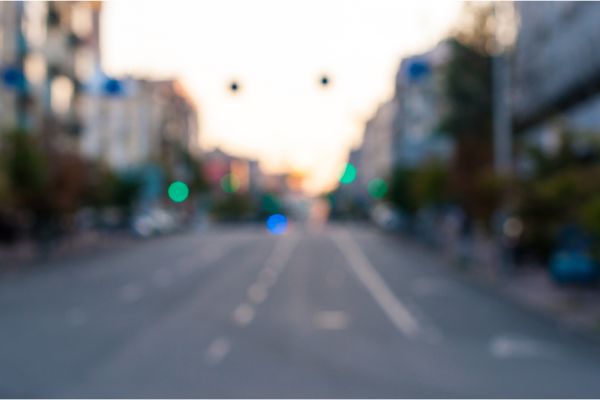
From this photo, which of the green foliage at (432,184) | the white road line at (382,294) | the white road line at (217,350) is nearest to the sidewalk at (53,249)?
the white road line at (382,294)

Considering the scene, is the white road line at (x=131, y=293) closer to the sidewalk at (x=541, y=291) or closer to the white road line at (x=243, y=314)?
the white road line at (x=243, y=314)

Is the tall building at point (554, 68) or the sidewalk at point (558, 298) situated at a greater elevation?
the tall building at point (554, 68)

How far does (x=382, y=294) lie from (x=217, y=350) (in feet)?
38.8

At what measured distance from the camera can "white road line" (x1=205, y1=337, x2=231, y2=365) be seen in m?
12.9

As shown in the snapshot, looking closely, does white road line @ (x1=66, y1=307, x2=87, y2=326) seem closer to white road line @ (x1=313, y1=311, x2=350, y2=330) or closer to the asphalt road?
the asphalt road

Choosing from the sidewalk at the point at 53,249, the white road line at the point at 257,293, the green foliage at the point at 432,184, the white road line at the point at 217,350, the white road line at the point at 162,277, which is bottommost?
the white road line at the point at 217,350

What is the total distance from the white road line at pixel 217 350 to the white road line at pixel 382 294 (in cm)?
360

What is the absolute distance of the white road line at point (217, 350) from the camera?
12.9 metres

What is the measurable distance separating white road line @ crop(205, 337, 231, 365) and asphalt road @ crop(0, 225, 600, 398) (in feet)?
0.10

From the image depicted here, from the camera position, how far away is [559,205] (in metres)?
21.7

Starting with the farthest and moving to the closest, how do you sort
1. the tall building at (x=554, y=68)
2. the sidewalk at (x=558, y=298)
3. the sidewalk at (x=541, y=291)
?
1. the tall building at (x=554, y=68)
2. the sidewalk at (x=541, y=291)
3. the sidewalk at (x=558, y=298)

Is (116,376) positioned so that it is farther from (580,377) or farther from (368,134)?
(368,134)

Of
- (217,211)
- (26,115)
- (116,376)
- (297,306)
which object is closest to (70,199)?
(26,115)

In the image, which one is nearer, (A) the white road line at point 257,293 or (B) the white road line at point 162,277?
(A) the white road line at point 257,293
